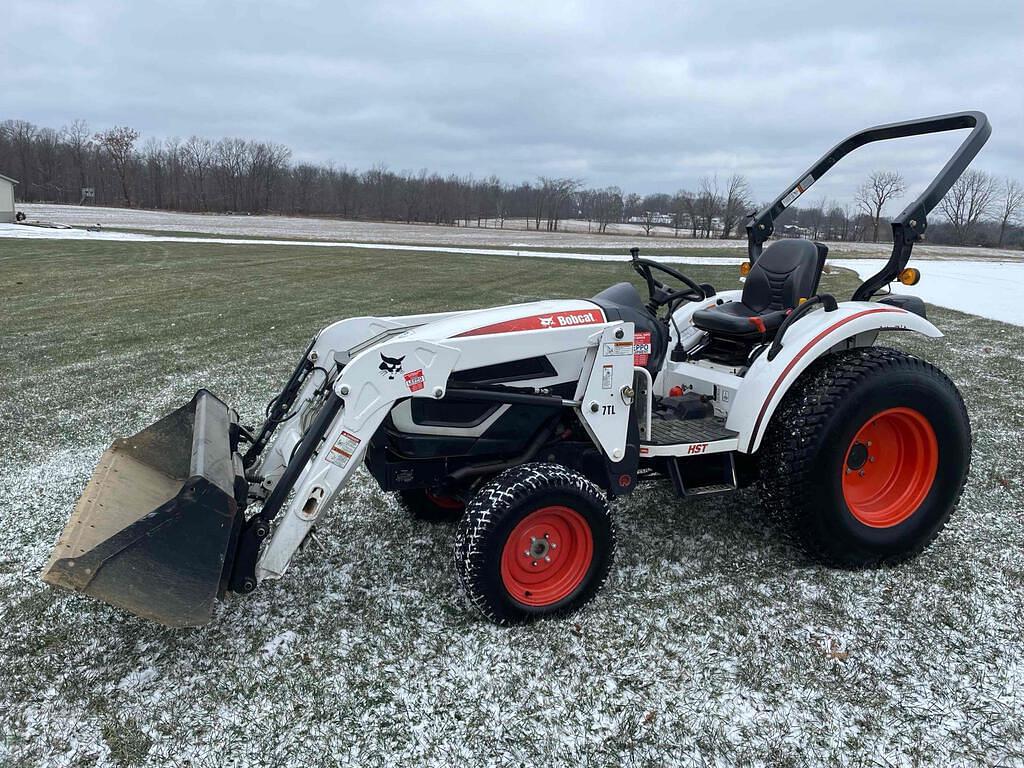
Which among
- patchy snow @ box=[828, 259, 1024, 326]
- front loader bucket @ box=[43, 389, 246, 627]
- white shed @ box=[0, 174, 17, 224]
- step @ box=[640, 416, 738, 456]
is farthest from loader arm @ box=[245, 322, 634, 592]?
white shed @ box=[0, 174, 17, 224]

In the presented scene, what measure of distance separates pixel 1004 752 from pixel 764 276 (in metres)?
2.45

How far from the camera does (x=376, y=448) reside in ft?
9.88

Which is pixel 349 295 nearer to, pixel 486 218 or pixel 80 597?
pixel 80 597

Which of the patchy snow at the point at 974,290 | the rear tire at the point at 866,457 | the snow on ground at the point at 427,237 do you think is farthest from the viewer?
the snow on ground at the point at 427,237

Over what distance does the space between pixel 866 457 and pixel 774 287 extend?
3.38 feet

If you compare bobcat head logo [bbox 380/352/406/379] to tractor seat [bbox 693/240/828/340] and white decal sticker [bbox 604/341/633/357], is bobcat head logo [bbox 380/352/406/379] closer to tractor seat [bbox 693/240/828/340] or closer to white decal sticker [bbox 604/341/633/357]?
white decal sticker [bbox 604/341/633/357]

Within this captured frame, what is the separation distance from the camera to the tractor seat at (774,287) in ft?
12.0

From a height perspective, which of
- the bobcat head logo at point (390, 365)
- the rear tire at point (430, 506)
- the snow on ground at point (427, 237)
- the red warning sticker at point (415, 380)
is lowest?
the rear tire at point (430, 506)

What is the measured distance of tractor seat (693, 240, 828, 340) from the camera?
3.65 m

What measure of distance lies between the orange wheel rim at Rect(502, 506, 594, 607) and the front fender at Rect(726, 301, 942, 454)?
882mm

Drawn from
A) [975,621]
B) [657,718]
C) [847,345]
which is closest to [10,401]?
[657,718]

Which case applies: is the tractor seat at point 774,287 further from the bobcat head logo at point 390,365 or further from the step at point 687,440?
the bobcat head logo at point 390,365

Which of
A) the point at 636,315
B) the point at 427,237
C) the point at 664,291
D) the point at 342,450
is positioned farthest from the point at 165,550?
the point at 427,237

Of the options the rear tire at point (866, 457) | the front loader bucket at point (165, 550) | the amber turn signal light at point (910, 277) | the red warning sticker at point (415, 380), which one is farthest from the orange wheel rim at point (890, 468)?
the front loader bucket at point (165, 550)
